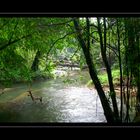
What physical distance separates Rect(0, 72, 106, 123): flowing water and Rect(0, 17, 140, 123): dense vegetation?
95 cm

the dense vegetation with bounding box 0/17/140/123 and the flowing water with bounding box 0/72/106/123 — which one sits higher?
the dense vegetation with bounding box 0/17/140/123

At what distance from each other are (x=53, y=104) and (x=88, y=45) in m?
3.64

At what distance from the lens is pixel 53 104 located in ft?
24.0

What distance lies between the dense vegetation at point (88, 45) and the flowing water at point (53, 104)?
949 mm

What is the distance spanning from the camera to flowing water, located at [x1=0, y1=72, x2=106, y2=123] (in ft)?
20.7

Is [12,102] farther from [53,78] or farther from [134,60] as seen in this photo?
[134,60]

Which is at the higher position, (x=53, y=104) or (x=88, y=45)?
(x=88, y=45)

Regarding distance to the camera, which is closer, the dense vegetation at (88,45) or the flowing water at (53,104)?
the dense vegetation at (88,45)

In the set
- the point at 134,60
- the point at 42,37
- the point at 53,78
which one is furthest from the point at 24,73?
the point at 53,78

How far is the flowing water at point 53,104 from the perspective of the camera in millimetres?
6305

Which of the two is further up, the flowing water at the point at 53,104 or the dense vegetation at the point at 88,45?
the dense vegetation at the point at 88,45

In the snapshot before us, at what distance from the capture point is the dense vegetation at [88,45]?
3.67 metres

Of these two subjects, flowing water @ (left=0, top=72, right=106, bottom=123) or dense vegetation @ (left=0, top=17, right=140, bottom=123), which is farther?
flowing water @ (left=0, top=72, right=106, bottom=123)
